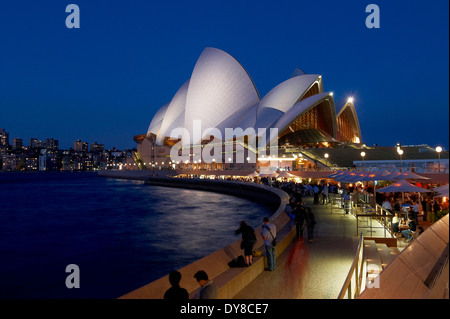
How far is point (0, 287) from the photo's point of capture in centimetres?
833

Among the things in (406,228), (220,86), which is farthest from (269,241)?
(220,86)

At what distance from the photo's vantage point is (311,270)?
5719 mm

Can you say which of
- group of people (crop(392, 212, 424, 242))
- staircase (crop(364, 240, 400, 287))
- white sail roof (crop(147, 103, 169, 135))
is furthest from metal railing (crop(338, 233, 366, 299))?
white sail roof (crop(147, 103, 169, 135))

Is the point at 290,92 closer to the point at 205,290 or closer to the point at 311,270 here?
the point at 311,270

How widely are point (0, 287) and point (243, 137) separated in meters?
37.7

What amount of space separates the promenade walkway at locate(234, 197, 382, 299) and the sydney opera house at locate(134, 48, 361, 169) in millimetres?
27135

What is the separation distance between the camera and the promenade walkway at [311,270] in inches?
191

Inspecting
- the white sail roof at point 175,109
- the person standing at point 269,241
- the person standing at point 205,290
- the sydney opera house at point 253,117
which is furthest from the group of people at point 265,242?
the white sail roof at point 175,109

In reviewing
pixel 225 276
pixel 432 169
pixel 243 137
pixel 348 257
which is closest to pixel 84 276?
pixel 225 276

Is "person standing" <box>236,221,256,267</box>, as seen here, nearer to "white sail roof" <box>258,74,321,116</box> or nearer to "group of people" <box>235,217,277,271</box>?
→ "group of people" <box>235,217,277,271</box>

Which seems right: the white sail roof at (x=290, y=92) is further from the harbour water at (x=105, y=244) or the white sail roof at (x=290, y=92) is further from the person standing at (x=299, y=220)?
the person standing at (x=299, y=220)

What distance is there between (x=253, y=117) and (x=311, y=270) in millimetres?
37799
